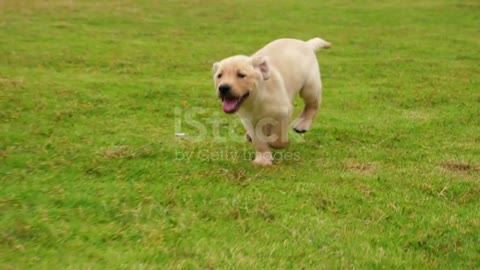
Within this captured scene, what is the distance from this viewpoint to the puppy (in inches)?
264

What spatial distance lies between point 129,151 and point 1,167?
147cm

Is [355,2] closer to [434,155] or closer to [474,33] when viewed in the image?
[474,33]

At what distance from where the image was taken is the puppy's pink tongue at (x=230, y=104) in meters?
6.62

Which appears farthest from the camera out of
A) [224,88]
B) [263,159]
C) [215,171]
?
[263,159]

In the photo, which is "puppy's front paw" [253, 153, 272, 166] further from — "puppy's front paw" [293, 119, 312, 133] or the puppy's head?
"puppy's front paw" [293, 119, 312, 133]

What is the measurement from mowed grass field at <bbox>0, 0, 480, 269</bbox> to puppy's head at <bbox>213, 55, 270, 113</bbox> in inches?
30.0

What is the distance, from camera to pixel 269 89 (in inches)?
283

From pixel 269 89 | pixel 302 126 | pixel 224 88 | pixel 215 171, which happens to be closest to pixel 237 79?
pixel 224 88

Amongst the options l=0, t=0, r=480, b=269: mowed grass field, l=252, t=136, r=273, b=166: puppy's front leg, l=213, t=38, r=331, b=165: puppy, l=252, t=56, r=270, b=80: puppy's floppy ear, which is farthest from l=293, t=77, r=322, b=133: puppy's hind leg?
l=252, t=56, r=270, b=80: puppy's floppy ear

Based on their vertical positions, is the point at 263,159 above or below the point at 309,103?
below

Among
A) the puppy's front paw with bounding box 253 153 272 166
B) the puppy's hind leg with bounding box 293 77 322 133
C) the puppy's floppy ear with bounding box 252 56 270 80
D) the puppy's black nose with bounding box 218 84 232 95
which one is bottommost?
the puppy's front paw with bounding box 253 153 272 166

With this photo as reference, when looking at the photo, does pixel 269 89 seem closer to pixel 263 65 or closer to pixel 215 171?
pixel 263 65

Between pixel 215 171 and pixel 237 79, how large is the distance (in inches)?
40.0

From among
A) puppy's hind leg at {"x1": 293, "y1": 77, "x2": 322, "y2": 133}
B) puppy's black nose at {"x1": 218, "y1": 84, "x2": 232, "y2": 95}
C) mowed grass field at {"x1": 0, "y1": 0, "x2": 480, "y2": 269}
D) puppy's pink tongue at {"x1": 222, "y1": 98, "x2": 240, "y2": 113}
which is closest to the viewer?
mowed grass field at {"x1": 0, "y1": 0, "x2": 480, "y2": 269}
